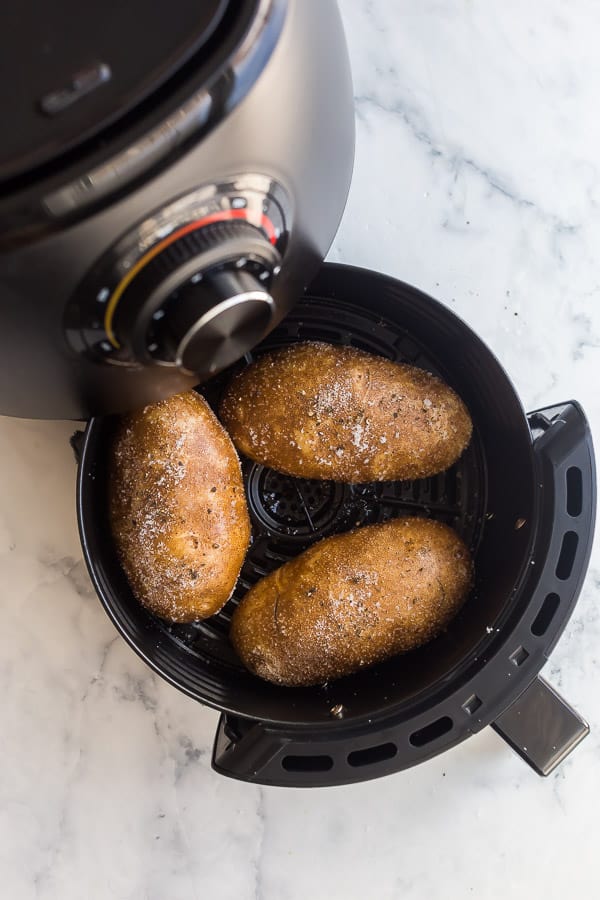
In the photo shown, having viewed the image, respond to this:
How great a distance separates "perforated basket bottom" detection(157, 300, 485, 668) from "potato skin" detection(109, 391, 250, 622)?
0.11 m

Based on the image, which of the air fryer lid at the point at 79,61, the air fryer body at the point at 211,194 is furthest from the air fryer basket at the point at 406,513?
the air fryer lid at the point at 79,61

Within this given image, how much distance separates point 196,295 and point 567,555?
46 centimetres

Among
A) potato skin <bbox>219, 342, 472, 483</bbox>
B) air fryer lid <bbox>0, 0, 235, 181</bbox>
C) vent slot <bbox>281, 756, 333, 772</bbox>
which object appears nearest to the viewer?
air fryer lid <bbox>0, 0, 235, 181</bbox>

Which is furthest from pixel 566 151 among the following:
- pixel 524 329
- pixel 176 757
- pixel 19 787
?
pixel 19 787

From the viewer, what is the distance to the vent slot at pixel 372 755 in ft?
2.46

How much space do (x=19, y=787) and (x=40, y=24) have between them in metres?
0.77

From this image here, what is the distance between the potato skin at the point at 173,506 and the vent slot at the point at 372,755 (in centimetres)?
21

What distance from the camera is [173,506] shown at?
2.56 ft

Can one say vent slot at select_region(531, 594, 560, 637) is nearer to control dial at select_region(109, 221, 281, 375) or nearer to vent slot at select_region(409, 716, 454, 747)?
vent slot at select_region(409, 716, 454, 747)

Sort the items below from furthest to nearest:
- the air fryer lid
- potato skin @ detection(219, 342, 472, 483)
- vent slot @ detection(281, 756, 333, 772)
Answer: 1. potato skin @ detection(219, 342, 472, 483)
2. vent slot @ detection(281, 756, 333, 772)
3. the air fryer lid

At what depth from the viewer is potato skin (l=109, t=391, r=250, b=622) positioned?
781 mm

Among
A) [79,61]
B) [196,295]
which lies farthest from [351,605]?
[79,61]

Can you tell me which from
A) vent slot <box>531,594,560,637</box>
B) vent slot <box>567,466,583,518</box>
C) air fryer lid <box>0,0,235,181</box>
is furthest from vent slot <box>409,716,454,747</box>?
air fryer lid <box>0,0,235,181</box>

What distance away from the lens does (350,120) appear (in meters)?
0.61
